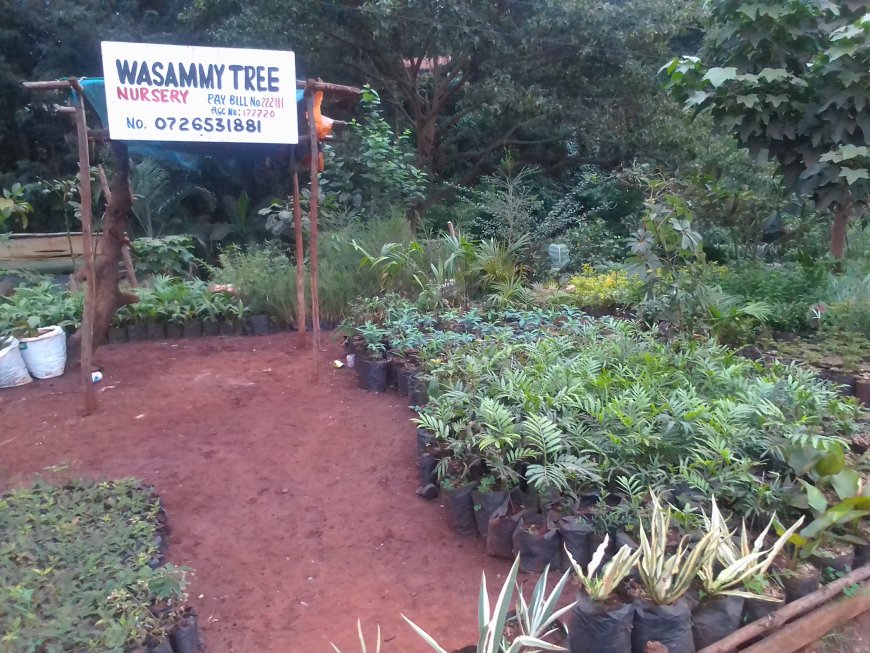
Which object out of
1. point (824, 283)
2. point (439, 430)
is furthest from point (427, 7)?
point (439, 430)

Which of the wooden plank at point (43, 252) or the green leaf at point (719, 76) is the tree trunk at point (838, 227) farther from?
the wooden plank at point (43, 252)

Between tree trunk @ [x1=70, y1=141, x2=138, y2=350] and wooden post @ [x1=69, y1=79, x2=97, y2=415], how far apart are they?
453 millimetres

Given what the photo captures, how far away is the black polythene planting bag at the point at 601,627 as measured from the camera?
245 centimetres

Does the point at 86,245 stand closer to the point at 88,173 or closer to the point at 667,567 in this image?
the point at 88,173

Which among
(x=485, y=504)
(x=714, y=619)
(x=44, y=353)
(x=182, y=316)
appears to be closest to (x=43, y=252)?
(x=182, y=316)

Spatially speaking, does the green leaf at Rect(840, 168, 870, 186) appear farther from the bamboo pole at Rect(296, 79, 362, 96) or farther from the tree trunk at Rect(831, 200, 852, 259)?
the bamboo pole at Rect(296, 79, 362, 96)

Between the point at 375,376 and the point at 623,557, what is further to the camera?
the point at 375,376

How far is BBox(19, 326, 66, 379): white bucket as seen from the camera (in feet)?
19.4

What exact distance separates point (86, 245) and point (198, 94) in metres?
1.37

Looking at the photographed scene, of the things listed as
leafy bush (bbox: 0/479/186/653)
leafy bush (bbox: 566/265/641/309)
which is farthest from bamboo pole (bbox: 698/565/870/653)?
leafy bush (bbox: 566/265/641/309)

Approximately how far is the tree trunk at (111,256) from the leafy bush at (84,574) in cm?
258

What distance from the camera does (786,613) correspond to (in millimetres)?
2730

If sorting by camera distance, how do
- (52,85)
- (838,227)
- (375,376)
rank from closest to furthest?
1. (52,85)
2. (375,376)
3. (838,227)

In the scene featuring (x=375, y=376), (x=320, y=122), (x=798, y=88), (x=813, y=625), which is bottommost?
(x=813, y=625)
